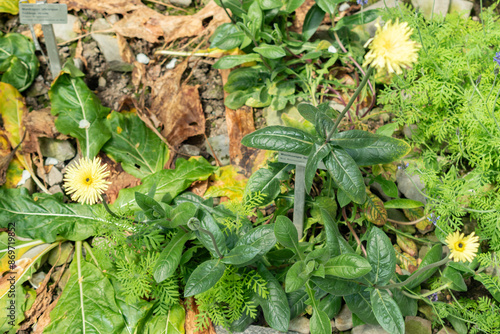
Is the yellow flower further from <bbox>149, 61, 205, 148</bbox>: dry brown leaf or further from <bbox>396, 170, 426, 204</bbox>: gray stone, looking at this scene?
<bbox>149, 61, 205, 148</bbox>: dry brown leaf

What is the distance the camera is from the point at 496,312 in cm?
198

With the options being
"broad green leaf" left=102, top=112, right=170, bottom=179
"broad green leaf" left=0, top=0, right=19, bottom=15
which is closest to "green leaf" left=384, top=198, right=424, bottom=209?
"broad green leaf" left=102, top=112, right=170, bottom=179

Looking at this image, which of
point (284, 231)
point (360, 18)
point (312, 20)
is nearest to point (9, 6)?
point (312, 20)

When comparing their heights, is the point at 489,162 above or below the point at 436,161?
above

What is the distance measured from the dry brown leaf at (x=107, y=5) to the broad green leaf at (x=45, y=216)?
1.76 meters

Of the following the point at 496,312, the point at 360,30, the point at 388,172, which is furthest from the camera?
the point at 360,30

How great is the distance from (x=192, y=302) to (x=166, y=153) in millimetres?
1076

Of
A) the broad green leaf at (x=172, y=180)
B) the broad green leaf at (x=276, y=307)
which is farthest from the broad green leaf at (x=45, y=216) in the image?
the broad green leaf at (x=276, y=307)

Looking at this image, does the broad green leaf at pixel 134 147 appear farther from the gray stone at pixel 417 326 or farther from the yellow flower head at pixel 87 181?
the gray stone at pixel 417 326

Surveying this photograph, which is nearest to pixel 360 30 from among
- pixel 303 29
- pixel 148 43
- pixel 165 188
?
pixel 303 29

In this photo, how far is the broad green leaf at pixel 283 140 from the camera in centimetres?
177

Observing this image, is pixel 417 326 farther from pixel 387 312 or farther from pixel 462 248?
pixel 462 248

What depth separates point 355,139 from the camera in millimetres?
1646

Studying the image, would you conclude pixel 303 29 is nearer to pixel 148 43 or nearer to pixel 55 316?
pixel 148 43
